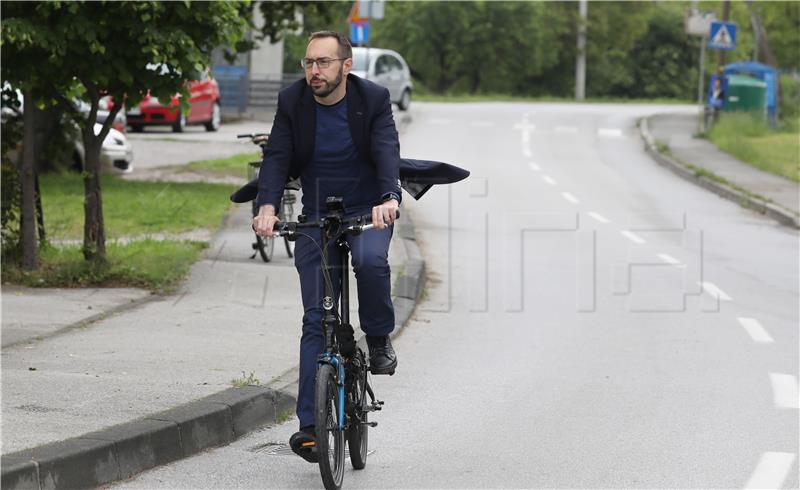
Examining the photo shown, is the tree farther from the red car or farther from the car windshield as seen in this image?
the car windshield

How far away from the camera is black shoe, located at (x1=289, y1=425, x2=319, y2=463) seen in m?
6.05

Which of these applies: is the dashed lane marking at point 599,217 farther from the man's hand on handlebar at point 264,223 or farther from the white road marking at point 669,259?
the man's hand on handlebar at point 264,223

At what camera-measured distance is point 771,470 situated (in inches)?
268

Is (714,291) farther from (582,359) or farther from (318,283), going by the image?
(318,283)

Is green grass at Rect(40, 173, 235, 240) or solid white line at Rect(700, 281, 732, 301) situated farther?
green grass at Rect(40, 173, 235, 240)

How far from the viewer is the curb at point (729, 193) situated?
67.3 feet

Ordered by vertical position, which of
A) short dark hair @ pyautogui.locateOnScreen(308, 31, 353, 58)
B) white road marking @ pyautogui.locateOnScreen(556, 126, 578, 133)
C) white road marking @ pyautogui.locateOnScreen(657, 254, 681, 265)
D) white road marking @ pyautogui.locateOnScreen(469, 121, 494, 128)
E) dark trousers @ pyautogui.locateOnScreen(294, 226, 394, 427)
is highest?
short dark hair @ pyautogui.locateOnScreen(308, 31, 353, 58)

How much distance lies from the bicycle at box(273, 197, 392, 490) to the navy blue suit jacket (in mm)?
245

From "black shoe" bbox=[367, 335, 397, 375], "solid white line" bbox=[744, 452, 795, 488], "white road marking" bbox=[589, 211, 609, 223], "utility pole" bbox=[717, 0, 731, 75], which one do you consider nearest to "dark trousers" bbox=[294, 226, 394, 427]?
"black shoe" bbox=[367, 335, 397, 375]

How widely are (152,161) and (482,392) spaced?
59.6ft

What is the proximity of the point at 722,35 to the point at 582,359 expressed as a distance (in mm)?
23083

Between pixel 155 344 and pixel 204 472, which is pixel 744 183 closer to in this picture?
pixel 155 344

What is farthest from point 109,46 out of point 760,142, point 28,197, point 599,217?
point 760,142

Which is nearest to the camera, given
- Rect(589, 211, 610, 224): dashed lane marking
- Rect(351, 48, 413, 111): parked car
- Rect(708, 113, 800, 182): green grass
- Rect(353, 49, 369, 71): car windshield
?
Rect(589, 211, 610, 224): dashed lane marking
